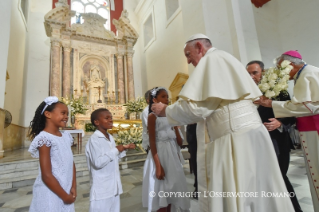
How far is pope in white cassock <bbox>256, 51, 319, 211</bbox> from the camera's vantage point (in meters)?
1.62

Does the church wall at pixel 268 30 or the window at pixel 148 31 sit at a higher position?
the window at pixel 148 31

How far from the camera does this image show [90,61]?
1237cm

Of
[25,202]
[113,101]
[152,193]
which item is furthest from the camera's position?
[113,101]

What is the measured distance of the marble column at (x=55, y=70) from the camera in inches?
404

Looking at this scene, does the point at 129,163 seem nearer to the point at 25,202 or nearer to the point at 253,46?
the point at 25,202

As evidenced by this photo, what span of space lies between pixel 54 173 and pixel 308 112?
2.18 meters

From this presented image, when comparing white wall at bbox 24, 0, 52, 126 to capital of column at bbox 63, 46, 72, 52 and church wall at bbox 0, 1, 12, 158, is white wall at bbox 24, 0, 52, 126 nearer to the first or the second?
capital of column at bbox 63, 46, 72, 52

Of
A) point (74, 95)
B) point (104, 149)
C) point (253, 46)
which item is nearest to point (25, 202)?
point (104, 149)

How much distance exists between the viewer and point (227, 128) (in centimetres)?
124

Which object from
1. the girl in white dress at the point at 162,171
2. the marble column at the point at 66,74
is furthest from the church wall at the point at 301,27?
the marble column at the point at 66,74

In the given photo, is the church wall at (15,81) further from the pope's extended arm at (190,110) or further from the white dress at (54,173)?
the pope's extended arm at (190,110)

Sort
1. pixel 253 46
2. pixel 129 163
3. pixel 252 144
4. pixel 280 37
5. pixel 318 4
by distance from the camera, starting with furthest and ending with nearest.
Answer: pixel 280 37, pixel 318 4, pixel 253 46, pixel 129 163, pixel 252 144

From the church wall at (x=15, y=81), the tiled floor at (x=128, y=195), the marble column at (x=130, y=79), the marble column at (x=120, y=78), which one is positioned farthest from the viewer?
the marble column at (x=130, y=79)

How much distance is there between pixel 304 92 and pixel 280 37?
887 cm
